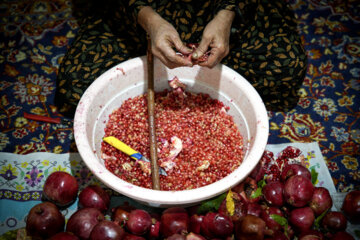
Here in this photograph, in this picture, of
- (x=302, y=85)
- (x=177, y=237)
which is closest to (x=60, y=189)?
(x=177, y=237)

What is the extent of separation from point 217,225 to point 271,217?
269mm

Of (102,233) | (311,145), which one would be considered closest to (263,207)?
(311,145)

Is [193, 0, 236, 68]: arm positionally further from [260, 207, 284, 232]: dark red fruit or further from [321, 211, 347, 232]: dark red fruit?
[321, 211, 347, 232]: dark red fruit

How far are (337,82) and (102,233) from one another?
5.64 feet

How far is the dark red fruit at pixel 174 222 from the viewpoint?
3.96 ft

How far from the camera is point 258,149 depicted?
1218 millimetres

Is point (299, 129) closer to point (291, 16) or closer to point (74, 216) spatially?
point (291, 16)

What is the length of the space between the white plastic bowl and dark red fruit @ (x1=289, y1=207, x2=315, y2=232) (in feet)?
1.09

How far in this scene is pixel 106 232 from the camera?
1.17 m

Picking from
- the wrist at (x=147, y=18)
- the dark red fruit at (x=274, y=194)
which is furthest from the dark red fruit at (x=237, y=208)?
the wrist at (x=147, y=18)

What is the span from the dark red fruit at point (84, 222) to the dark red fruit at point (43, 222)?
7 cm

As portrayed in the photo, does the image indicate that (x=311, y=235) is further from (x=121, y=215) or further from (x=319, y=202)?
(x=121, y=215)

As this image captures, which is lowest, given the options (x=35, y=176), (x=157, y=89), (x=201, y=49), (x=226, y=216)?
(x=35, y=176)

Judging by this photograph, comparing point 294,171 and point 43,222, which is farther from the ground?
point 294,171
